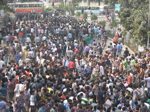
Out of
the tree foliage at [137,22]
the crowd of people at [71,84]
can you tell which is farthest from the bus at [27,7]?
the crowd of people at [71,84]

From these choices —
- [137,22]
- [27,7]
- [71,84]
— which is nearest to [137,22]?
[137,22]

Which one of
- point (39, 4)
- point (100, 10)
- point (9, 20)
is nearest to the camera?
point (9, 20)

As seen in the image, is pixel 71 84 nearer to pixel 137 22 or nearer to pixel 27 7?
pixel 137 22

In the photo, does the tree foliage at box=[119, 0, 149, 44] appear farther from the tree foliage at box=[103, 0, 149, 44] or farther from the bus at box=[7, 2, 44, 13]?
the bus at box=[7, 2, 44, 13]

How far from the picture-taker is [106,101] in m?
13.6

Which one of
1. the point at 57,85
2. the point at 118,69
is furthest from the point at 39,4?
the point at 57,85

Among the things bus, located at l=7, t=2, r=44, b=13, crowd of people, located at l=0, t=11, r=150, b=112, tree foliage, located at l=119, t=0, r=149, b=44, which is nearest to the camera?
crowd of people, located at l=0, t=11, r=150, b=112

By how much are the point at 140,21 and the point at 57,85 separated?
13863mm

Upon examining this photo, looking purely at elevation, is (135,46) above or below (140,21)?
below

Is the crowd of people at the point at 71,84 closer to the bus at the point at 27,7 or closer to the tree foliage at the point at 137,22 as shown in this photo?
the tree foliage at the point at 137,22

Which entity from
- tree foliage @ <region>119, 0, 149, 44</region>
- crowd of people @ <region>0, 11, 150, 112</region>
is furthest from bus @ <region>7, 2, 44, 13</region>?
crowd of people @ <region>0, 11, 150, 112</region>

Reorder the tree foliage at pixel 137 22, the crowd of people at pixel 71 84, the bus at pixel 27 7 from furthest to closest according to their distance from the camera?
the bus at pixel 27 7
the tree foliage at pixel 137 22
the crowd of people at pixel 71 84

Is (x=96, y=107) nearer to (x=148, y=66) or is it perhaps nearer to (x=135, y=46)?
(x=148, y=66)

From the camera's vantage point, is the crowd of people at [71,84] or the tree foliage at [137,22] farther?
the tree foliage at [137,22]
